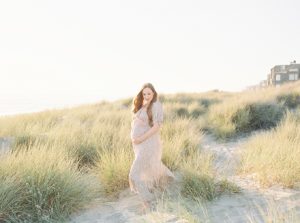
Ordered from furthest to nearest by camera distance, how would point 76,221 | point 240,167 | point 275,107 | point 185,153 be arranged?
point 275,107 < point 185,153 < point 240,167 < point 76,221

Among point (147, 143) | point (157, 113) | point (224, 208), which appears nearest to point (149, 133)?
point (147, 143)

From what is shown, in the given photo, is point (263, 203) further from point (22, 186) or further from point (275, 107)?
point (275, 107)

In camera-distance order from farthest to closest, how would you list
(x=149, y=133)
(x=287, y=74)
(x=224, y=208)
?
(x=287, y=74) < (x=149, y=133) < (x=224, y=208)

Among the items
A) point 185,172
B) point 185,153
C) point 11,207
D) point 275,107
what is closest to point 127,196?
point 185,172

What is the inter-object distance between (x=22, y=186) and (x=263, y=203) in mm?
2886

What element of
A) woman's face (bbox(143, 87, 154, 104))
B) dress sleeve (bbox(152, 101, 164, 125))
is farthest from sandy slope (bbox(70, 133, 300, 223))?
woman's face (bbox(143, 87, 154, 104))

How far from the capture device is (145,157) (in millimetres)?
5578

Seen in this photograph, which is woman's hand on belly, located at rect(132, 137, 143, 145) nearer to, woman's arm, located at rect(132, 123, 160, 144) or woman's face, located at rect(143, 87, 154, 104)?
woman's arm, located at rect(132, 123, 160, 144)

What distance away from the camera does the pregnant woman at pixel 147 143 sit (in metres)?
5.53

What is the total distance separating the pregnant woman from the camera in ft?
18.1

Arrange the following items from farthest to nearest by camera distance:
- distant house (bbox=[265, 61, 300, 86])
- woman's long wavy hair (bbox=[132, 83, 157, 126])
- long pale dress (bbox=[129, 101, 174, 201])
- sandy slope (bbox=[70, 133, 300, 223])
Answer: distant house (bbox=[265, 61, 300, 86])
woman's long wavy hair (bbox=[132, 83, 157, 126])
long pale dress (bbox=[129, 101, 174, 201])
sandy slope (bbox=[70, 133, 300, 223])

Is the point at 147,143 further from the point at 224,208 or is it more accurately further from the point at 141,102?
the point at 224,208

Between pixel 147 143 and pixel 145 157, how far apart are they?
0.62 ft

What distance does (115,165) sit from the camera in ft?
19.5
